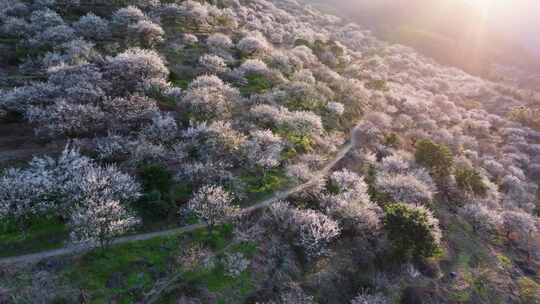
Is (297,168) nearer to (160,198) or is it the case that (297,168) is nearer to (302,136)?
(302,136)

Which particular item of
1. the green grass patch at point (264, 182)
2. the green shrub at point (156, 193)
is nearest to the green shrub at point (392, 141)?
the green grass patch at point (264, 182)

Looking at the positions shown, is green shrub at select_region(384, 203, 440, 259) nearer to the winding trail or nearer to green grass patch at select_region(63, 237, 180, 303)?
the winding trail

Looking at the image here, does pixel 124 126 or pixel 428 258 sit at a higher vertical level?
pixel 124 126

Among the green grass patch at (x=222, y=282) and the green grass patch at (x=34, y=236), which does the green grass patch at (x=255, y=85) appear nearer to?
the green grass patch at (x=222, y=282)

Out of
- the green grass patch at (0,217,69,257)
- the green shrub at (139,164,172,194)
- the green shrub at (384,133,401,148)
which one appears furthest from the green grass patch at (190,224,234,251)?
the green shrub at (384,133,401,148)

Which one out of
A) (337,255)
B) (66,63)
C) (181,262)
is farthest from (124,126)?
(337,255)

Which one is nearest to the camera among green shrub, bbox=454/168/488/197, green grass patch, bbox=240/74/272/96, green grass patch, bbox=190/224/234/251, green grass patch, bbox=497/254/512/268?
green grass patch, bbox=190/224/234/251
